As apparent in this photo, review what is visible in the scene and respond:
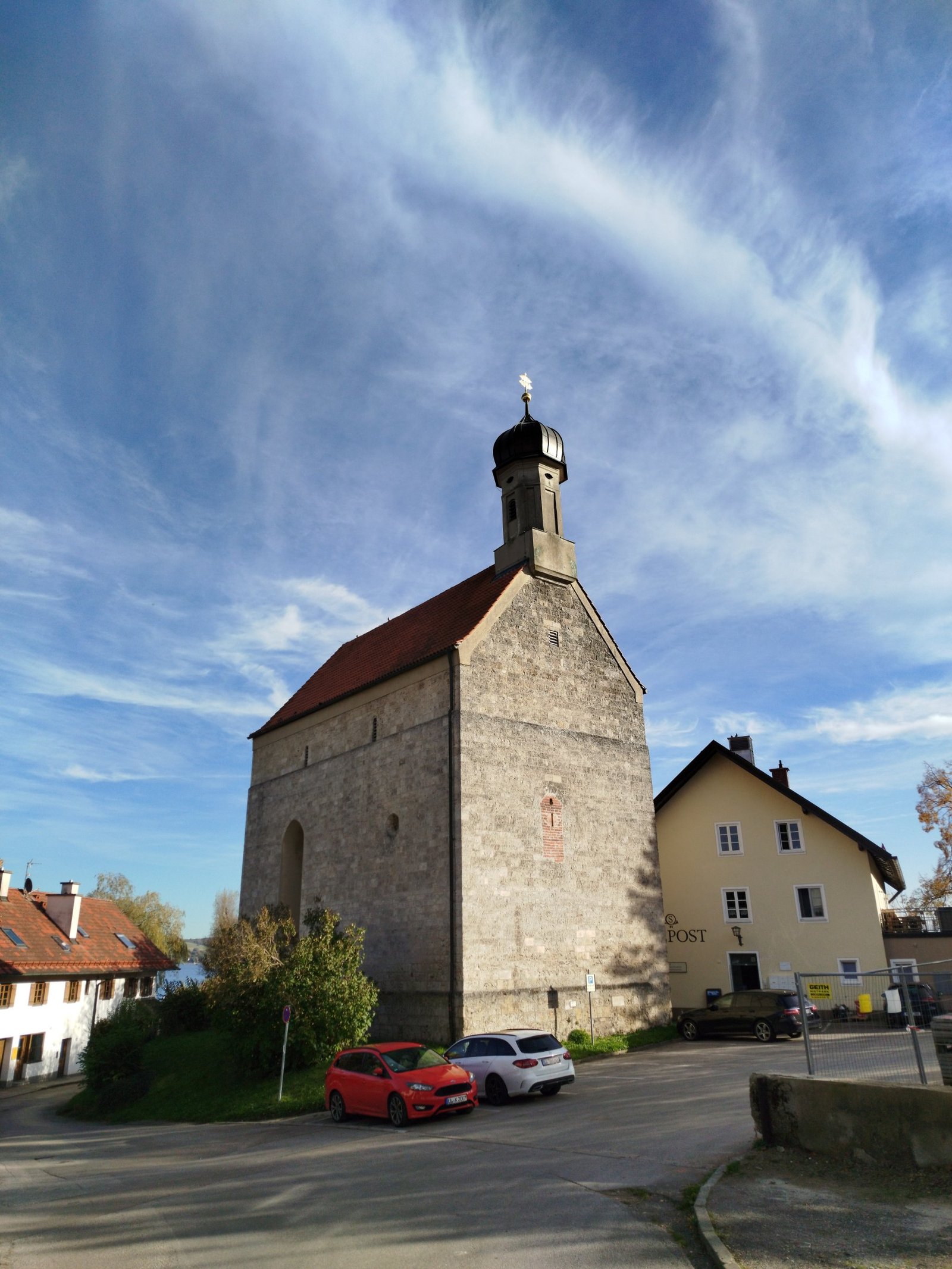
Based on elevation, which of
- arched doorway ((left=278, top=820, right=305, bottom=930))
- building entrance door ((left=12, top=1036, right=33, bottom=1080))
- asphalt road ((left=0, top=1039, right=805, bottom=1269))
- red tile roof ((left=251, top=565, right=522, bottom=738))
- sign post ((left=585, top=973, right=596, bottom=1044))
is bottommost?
building entrance door ((left=12, top=1036, right=33, bottom=1080))

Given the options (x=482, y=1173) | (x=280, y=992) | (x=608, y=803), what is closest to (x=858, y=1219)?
(x=482, y=1173)

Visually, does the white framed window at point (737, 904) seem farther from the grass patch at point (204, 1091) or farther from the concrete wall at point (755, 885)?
the grass patch at point (204, 1091)

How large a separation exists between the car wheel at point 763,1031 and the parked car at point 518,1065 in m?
8.75

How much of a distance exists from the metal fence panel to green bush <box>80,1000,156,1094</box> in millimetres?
20465

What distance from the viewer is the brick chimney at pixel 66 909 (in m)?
36.5

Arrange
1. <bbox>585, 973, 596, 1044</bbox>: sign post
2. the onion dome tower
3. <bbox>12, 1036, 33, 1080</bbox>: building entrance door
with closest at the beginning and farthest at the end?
<bbox>585, 973, 596, 1044</bbox>: sign post → the onion dome tower → <bbox>12, 1036, 33, 1080</bbox>: building entrance door

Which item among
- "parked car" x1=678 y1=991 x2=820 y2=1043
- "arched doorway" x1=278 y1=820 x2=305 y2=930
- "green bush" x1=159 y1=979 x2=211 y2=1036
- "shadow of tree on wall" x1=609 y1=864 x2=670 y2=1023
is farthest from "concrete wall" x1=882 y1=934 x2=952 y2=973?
"green bush" x1=159 y1=979 x2=211 y2=1036

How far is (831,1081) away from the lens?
9000 mm

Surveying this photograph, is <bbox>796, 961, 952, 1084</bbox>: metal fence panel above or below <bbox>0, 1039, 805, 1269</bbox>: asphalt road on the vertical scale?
above

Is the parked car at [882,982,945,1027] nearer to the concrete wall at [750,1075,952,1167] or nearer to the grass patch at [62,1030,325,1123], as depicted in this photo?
the concrete wall at [750,1075,952,1167]

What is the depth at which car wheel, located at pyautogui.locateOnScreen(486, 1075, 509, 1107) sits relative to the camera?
50.1ft

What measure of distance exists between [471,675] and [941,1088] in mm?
15246

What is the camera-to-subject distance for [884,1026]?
896 cm

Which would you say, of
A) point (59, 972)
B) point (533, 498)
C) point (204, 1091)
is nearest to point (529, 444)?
point (533, 498)
